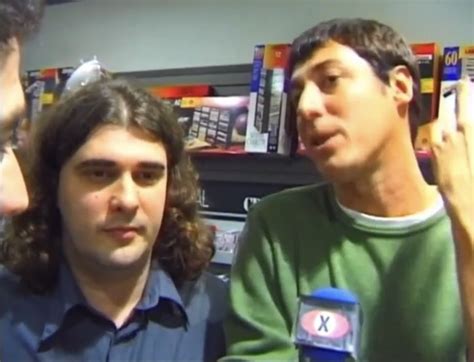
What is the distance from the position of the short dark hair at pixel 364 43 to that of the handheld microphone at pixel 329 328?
18.8 inches

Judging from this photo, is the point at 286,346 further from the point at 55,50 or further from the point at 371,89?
the point at 55,50

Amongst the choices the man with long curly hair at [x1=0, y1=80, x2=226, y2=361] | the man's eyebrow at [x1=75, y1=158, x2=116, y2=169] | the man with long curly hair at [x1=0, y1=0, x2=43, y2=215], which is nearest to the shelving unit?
the man with long curly hair at [x1=0, y1=80, x2=226, y2=361]

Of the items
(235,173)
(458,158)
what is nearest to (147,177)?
(458,158)

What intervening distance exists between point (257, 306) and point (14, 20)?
0.59 meters

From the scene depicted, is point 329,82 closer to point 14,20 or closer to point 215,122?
point 14,20

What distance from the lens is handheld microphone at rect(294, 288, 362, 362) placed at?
2.51ft

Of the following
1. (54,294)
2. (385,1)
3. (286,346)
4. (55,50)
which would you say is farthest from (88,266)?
(55,50)

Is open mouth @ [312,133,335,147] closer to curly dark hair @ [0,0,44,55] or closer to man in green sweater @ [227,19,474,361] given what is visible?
man in green sweater @ [227,19,474,361]

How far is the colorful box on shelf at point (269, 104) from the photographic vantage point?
6.56 ft

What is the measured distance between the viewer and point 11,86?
0.81m

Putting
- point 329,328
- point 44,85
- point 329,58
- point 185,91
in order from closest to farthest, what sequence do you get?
point 329,328 → point 329,58 → point 185,91 → point 44,85

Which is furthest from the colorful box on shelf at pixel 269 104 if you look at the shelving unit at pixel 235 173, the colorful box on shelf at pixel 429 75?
the colorful box on shelf at pixel 429 75

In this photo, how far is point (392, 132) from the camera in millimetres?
1124

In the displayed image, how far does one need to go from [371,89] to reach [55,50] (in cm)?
210
